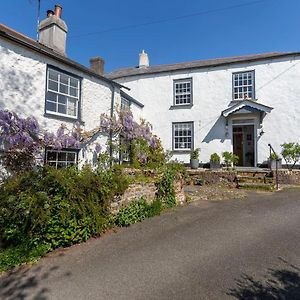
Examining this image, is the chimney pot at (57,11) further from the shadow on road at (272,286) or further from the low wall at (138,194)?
the shadow on road at (272,286)

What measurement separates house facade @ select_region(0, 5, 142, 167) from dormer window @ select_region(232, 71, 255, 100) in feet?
25.1

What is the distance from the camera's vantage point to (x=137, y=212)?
300 inches

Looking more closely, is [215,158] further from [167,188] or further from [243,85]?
[167,188]

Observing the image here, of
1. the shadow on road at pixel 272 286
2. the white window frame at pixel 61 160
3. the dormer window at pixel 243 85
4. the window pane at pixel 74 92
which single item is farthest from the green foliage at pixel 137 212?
the dormer window at pixel 243 85

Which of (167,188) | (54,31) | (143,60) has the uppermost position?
(143,60)

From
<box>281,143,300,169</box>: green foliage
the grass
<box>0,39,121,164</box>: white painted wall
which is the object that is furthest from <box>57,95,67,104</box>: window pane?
<box>281,143,300,169</box>: green foliage

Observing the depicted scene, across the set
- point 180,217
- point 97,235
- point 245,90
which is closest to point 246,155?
point 245,90

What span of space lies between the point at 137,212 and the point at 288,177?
29.9 feet

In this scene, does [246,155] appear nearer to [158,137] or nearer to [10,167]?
[158,137]

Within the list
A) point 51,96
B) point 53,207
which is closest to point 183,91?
point 51,96

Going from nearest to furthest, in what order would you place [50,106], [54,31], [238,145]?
[50,106] → [54,31] → [238,145]

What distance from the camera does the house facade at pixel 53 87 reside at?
8813 mm

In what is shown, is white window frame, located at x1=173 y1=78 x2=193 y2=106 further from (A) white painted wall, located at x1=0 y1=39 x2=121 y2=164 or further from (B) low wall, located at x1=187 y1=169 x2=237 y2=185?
(A) white painted wall, located at x1=0 y1=39 x2=121 y2=164

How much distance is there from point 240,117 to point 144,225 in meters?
11.4
